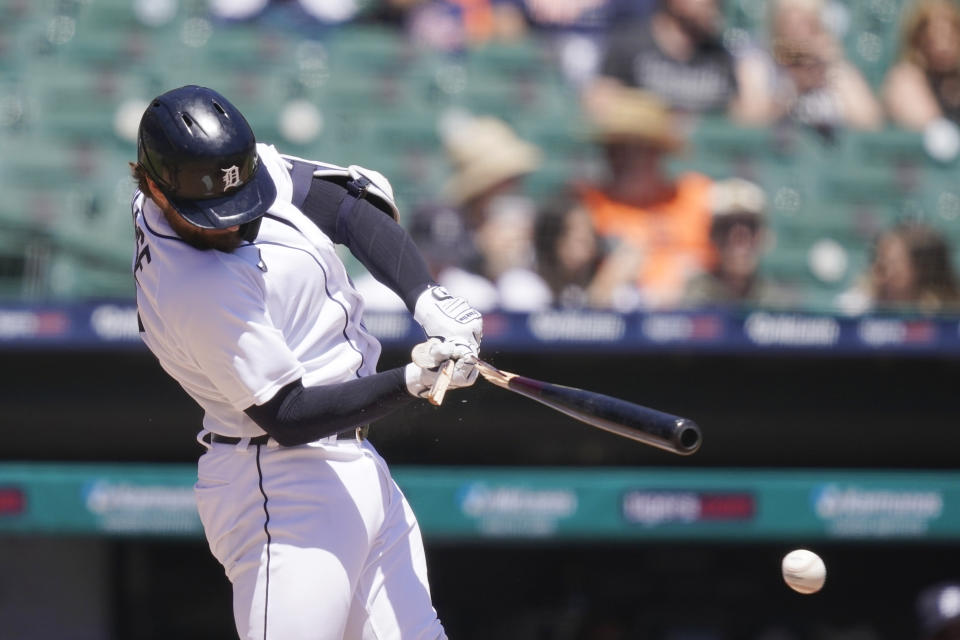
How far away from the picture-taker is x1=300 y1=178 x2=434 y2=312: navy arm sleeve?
2.26 m

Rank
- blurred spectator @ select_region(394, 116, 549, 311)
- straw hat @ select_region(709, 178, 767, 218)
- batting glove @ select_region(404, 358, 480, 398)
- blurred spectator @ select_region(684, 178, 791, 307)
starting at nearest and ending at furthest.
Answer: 1. batting glove @ select_region(404, 358, 480, 398)
2. blurred spectator @ select_region(394, 116, 549, 311)
3. blurred spectator @ select_region(684, 178, 791, 307)
4. straw hat @ select_region(709, 178, 767, 218)

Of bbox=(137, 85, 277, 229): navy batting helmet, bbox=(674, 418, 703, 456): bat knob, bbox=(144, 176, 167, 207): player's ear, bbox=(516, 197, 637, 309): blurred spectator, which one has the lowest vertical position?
bbox=(516, 197, 637, 309): blurred spectator

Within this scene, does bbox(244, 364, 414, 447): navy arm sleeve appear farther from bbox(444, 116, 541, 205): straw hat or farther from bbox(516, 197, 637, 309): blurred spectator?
bbox(444, 116, 541, 205): straw hat

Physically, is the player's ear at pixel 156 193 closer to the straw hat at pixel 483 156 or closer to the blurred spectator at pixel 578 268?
the blurred spectator at pixel 578 268

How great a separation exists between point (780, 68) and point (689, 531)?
2077mm

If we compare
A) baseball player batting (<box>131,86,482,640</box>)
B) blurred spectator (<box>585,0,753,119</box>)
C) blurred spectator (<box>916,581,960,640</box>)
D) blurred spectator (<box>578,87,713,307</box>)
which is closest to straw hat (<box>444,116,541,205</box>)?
blurred spectator (<box>578,87,713,307</box>)

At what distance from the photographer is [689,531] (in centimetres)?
466

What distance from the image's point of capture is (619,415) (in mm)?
1993

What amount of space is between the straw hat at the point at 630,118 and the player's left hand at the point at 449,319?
10.4ft

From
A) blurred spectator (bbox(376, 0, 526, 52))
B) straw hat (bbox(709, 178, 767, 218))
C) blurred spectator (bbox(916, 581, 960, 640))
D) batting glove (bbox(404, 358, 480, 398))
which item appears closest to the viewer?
batting glove (bbox(404, 358, 480, 398))

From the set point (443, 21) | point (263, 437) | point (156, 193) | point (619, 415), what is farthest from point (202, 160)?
point (443, 21)

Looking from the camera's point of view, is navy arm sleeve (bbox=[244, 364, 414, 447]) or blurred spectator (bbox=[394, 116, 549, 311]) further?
blurred spectator (bbox=[394, 116, 549, 311])

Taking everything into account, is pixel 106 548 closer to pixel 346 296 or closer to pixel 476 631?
pixel 476 631

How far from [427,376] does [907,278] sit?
3.52m
